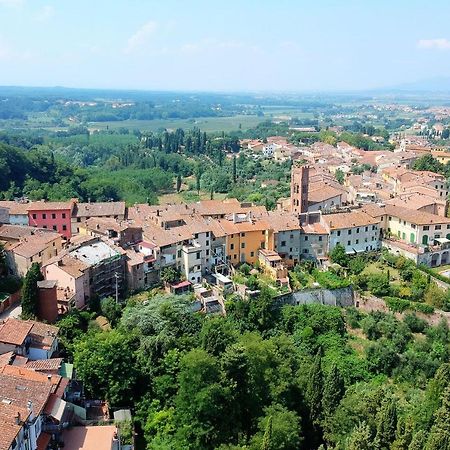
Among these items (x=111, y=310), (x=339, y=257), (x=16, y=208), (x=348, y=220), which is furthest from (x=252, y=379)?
(x=16, y=208)

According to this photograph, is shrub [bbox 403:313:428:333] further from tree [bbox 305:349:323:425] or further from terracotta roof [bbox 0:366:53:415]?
terracotta roof [bbox 0:366:53:415]

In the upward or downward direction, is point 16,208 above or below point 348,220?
above

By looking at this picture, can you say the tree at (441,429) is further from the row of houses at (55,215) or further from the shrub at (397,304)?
the row of houses at (55,215)

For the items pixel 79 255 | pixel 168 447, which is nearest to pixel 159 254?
pixel 79 255

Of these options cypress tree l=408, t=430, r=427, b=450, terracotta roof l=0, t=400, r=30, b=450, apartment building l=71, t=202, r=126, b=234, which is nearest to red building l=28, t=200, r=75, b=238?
apartment building l=71, t=202, r=126, b=234

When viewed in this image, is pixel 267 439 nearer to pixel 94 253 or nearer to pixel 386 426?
pixel 386 426

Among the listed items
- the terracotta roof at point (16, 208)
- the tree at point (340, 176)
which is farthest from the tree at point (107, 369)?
the tree at point (340, 176)

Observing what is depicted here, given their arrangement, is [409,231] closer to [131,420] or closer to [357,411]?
[357,411]
